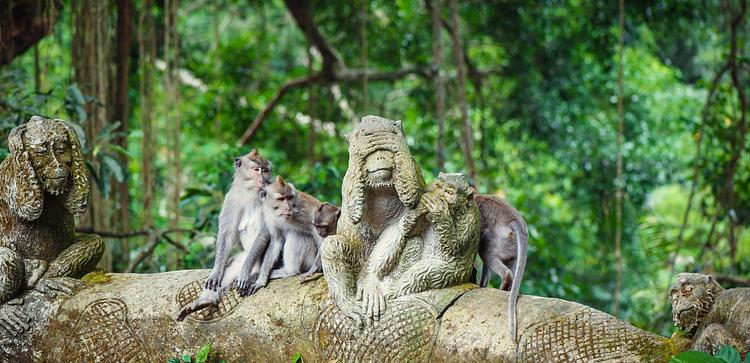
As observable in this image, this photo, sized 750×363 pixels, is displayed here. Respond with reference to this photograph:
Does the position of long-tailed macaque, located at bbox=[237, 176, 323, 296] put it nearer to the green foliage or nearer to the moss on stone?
the moss on stone

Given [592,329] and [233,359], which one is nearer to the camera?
[592,329]

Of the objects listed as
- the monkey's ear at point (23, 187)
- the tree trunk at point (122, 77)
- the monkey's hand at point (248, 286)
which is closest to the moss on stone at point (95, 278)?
the monkey's ear at point (23, 187)

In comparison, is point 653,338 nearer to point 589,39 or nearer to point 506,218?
point 506,218

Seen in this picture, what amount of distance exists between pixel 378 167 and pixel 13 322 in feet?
6.48

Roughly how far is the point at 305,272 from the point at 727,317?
2093 mm

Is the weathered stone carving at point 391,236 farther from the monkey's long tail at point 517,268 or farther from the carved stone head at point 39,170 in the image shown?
the carved stone head at point 39,170

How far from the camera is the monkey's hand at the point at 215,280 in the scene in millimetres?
4648

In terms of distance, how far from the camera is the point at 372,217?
440 cm

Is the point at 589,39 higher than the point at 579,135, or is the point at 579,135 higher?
the point at 589,39

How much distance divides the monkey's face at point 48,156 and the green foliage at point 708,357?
9.68ft

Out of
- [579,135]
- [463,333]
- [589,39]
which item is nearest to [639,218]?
[579,135]

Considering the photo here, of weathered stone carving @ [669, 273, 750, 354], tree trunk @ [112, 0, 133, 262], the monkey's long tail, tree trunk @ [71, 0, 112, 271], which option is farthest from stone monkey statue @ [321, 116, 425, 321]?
tree trunk @ [112, 0, 133, 262]

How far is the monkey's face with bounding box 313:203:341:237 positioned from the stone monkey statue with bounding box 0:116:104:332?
1168 mm

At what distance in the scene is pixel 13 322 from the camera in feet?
15.3
